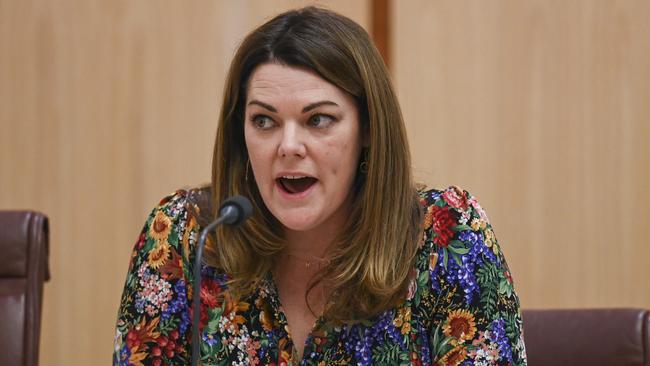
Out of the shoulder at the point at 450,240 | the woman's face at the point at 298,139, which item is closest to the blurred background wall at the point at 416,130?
the shoulder at the point at 450,240

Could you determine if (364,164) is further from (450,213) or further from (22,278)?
(22,278)

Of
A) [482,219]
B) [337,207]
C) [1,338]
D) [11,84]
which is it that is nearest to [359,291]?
[337,207]

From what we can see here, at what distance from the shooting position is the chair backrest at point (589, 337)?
189 cm

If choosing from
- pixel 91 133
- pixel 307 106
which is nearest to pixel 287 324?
pixel 307 106

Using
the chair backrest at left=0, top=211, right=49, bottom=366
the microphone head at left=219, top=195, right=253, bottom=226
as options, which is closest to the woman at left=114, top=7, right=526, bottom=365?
the chair backrest at left=0, top=211, right=49, bottom=366

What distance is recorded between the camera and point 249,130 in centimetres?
187

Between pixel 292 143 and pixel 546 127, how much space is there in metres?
1.87

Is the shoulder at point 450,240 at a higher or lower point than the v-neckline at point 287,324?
higher

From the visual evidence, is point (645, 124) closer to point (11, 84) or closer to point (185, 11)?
point (185, 11)

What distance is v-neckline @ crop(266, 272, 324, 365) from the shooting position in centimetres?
194

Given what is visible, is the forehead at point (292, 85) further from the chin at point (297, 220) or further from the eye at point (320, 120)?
the chin at point (297, 220)

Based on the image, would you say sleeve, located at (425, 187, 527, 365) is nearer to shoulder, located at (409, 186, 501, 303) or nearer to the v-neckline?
shoulder, located at (409, 186, 501, 303)

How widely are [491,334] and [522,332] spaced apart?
0.09 m

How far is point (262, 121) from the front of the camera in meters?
1.87
